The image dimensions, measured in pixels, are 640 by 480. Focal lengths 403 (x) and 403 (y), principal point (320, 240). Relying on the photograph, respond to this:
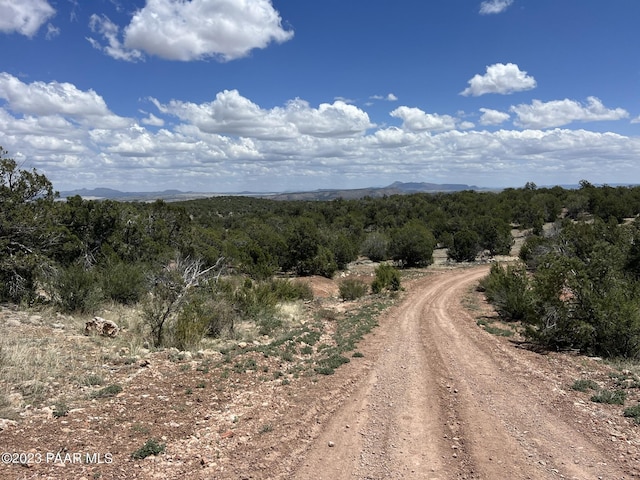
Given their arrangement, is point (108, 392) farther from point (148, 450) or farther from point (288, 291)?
point (288, 291)

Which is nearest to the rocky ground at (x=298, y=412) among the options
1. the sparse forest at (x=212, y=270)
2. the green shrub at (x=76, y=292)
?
the sparse forest at (x=212, y=270)

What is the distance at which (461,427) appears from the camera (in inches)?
248

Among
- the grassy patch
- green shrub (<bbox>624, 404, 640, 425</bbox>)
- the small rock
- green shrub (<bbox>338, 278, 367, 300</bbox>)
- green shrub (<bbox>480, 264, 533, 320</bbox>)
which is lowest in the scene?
green shrub (<bbox>338, 278, 367, 300</bbox>)

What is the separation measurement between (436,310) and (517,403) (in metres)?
12.5

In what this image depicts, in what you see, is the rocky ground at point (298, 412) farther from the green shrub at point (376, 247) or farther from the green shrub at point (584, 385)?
the green shrub at point (376, 247)

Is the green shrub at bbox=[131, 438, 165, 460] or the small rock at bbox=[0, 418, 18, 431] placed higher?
the small rock at bbox=[0, 418, 18, 431]

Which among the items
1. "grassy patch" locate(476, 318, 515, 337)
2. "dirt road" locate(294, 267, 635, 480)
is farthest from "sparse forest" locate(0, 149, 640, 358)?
"dirt road" locate(294, 267, 635, 480)

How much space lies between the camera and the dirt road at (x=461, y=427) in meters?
5.07

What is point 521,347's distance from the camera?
39.5 ft

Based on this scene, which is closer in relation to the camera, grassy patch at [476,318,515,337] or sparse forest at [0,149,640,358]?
sparse forest at [0,149,640,358]

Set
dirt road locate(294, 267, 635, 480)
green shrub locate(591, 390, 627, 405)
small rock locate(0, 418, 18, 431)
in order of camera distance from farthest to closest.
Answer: green shrub locate(591, 390, 627, 405) → small rock locate(0, 418, 18, 431) → dirt road locate(294, 267, 635, 480)

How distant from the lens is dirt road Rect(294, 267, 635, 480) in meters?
5.07

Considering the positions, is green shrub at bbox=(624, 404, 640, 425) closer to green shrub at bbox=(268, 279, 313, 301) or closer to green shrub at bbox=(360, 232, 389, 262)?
green shrub at bbox=(268, 279, 313, 301)

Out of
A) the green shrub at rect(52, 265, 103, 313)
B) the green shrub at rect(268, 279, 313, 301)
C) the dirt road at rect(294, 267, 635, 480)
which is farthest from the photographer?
the green shrub at rect(268, 279, 313, 301)
